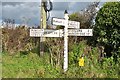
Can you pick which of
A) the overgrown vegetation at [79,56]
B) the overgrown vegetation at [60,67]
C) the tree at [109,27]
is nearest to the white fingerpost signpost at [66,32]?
the overgrown vegetation at [60,67]

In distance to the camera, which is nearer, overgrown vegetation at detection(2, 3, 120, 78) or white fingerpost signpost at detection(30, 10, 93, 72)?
overgrown vegetation at detection(2, 3, 120, 78)

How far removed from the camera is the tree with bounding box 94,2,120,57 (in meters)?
11.7

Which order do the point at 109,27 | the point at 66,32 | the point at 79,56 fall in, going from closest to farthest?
the point at 66,32 → the point at 79,56 → the point at 109,27

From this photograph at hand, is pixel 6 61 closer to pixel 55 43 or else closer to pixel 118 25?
pixel 55 43

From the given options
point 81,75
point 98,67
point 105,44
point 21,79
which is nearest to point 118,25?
point 105,44

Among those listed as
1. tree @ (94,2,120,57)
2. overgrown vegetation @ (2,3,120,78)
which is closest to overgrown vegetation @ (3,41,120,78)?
overgrown vegetation @ (2,3,120,78)

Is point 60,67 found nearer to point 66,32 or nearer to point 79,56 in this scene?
point 79,56

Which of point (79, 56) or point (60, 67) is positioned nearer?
point (60, 67)

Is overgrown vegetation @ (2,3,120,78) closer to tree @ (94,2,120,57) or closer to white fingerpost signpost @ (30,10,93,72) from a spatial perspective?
tree @ (94,2,120,57)

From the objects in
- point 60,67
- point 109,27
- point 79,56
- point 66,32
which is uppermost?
point 109,27

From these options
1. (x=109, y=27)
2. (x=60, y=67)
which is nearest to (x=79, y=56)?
(x=60, y=67)

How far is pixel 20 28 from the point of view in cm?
1459

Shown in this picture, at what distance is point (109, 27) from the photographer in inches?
471

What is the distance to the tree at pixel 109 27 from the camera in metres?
11.7
